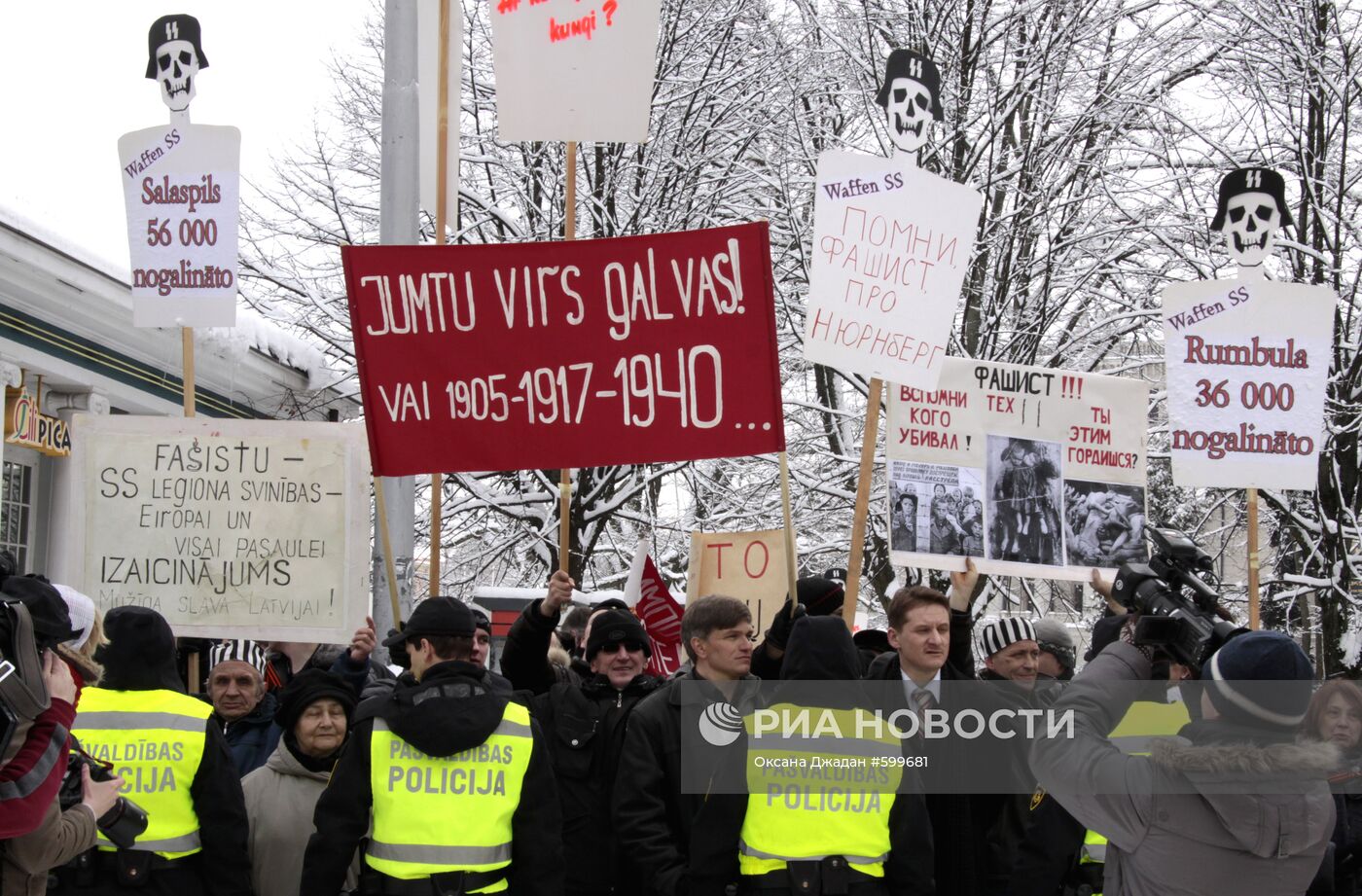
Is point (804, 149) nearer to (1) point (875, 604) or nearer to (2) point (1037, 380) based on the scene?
(1) point (875, 604)

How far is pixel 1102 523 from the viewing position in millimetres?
7816

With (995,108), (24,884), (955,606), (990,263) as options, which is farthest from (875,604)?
(24,884)

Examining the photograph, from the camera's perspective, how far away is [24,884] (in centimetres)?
367

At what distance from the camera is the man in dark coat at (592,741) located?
18.3ft

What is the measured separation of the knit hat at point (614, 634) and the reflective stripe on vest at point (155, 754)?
1.53 metres

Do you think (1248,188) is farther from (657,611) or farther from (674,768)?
(674,768)

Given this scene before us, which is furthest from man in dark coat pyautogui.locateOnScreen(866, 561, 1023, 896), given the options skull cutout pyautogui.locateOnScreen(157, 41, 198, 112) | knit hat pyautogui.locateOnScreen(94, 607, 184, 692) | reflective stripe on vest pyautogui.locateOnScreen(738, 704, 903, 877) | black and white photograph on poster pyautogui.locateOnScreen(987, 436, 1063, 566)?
skull cutout pyautogui.locateOnScreen(157, 41, 198, 112)

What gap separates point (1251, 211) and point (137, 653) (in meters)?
6.07

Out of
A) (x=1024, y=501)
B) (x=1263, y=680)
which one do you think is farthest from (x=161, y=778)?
(x=1024, y=501)

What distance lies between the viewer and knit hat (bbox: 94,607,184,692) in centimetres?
489

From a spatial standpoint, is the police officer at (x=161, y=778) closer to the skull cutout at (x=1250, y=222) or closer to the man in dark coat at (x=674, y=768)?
the man in dark coat at (x=674, y=768)

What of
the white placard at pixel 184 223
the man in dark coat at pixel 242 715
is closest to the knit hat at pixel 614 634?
the man in dark coat at pixel 242 715

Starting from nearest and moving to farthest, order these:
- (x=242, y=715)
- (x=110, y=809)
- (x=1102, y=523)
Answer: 1. (x=110, y=809)
2. (x=242, y=715)
3. (x=1102, y=523)

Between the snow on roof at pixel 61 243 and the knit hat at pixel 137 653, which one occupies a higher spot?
the snow on roof at pixel 61 243
